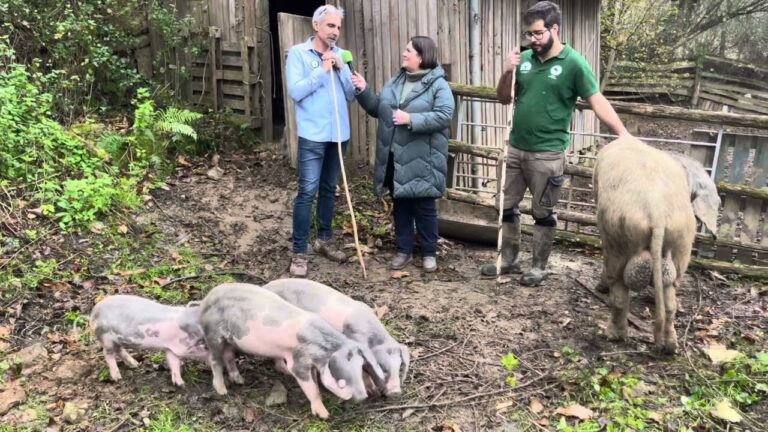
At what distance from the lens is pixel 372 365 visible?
131 inches

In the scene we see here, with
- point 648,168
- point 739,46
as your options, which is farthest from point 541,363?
point 739,46

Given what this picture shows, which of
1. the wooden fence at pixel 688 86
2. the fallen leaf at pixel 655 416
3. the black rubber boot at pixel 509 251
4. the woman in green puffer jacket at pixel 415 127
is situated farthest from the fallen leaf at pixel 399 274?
the wooden fence at pixel 688 86

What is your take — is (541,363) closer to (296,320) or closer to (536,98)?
(296,320)

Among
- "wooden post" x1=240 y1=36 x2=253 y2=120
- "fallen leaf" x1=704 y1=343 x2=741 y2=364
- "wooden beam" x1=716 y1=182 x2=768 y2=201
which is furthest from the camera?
"wooden post" x1=240 y1=36 x2=253 y2=120

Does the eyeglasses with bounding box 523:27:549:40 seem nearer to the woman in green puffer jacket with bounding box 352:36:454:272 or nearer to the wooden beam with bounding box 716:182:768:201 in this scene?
the woman in green puffer jacket with bounding box 352:36:454:272

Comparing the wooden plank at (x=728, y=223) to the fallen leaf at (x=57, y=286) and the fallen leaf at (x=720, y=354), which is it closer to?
the fallen leaf at (x=720, y=354)

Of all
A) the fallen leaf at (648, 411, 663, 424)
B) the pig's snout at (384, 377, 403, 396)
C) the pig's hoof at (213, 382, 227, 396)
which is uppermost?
the pig's snout at (384, 377, 403, 396)

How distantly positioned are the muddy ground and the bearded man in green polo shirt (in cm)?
58

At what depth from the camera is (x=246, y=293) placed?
354 cm

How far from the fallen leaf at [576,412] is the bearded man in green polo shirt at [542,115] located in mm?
1764

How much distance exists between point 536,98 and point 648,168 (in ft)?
3.80

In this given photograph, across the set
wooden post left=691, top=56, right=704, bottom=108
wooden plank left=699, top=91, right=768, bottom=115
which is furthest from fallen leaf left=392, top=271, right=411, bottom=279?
wooden post left=691, top=56, right=704, bottom=108

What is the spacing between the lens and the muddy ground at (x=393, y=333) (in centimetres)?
349

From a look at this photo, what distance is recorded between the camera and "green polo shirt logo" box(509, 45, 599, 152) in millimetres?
4602
